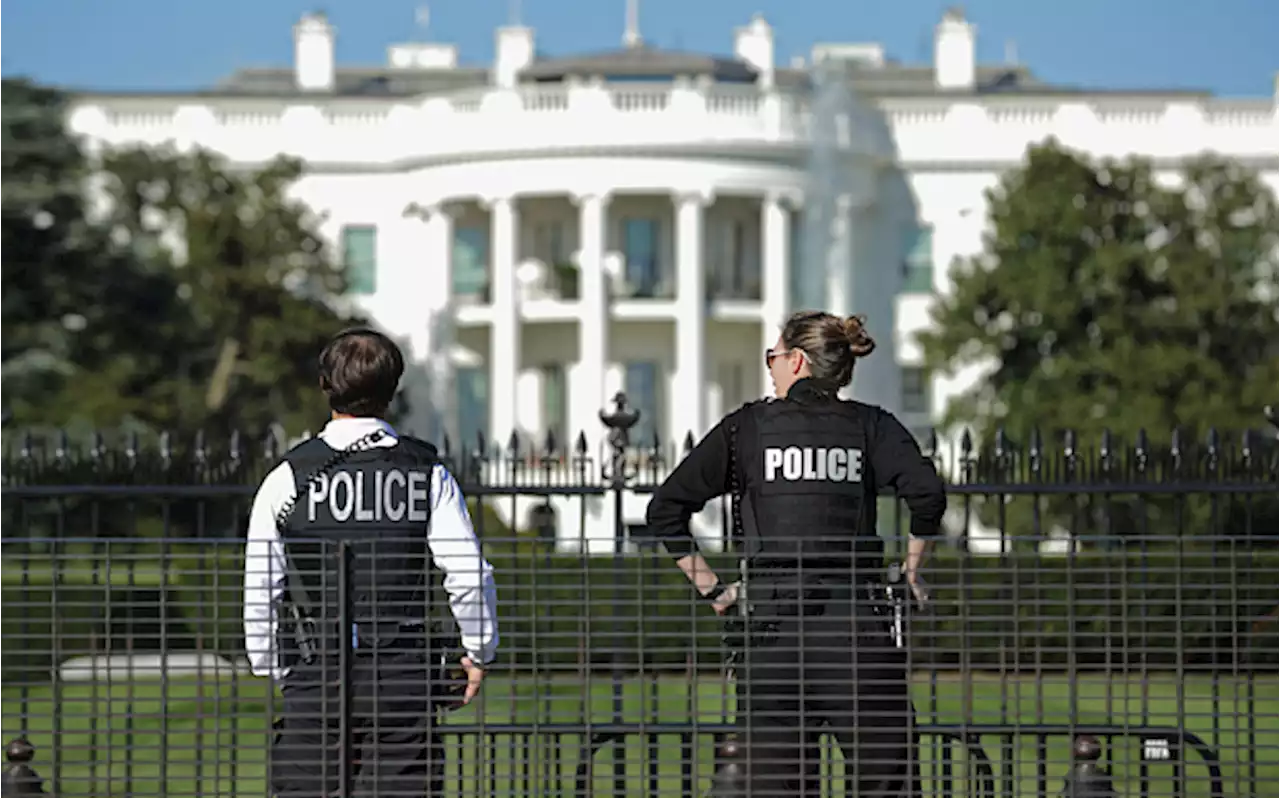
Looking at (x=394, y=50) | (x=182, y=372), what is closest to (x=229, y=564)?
(x=182, y=372)

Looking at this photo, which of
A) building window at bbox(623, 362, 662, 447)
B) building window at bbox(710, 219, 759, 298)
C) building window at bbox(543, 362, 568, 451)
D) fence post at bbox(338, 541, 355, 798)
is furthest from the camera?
building window at bbox(710, 219, 759, 298)

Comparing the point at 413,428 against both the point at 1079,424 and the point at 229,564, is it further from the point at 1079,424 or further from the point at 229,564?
the point at 229,564

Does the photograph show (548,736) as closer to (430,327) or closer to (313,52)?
(430,327)

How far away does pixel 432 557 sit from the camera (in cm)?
578

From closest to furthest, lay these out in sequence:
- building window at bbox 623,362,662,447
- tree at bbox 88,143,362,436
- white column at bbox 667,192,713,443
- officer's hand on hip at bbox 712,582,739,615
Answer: officer's hand on hip at bbox 712,582,739,615, tree at bbox 88,143,362,436, white column at bbox 667,192,713,443, building window at bbox 623,362,662,447

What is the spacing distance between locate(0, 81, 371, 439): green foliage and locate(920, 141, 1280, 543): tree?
33.4 feet

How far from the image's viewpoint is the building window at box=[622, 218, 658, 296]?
4578cm

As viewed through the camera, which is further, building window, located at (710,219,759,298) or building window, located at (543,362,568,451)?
building window, located at (710,219,759,298)

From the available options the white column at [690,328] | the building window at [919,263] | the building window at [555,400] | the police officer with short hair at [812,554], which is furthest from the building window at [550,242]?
the police officer with short hair at [812,554]

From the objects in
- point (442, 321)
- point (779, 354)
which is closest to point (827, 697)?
point (779, 354)

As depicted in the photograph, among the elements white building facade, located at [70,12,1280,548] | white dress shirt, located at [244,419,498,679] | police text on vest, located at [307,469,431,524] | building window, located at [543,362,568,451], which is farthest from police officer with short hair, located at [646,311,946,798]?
building window, located at [543,362,568,451]

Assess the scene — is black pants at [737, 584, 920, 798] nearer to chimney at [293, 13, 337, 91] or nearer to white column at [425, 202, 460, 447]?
white column at [425, 202, 460, 447]

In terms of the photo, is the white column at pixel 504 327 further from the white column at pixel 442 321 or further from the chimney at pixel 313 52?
the chimney at pixel 313 52

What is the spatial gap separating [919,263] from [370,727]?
141 ft
